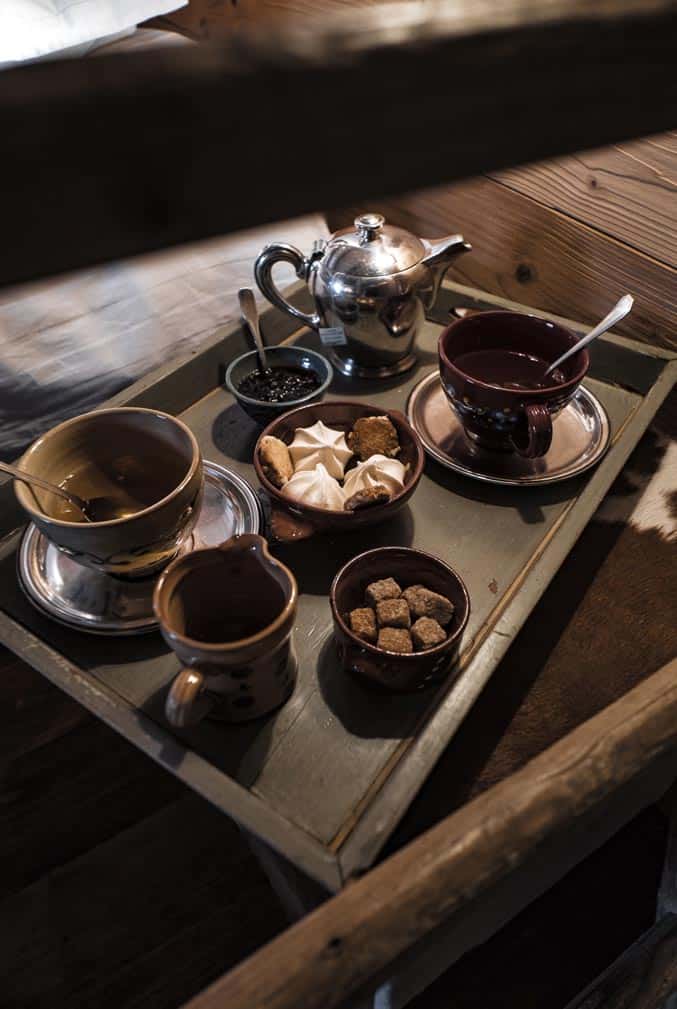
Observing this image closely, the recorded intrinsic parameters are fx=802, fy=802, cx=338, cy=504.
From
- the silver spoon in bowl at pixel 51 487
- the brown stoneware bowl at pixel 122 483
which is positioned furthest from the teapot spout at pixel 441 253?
the silver spoon in bowl at pixel 51 487

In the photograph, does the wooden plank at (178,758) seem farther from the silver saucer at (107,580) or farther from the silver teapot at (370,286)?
the silver teapot at (370,286)

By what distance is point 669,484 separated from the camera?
0.99 meters

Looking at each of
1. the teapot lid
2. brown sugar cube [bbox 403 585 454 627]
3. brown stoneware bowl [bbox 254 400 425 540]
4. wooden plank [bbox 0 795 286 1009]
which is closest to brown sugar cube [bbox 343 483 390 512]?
brown stoneware bowl [bbox 254 400 425 540]

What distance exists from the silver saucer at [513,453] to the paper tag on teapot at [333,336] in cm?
12

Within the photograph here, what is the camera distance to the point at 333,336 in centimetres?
104

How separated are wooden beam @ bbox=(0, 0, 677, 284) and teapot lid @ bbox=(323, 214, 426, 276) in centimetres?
79

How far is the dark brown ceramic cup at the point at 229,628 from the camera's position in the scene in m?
0.62

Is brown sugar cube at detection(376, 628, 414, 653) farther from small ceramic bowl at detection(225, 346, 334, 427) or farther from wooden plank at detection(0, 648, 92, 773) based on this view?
wooden plank at detection(0, 648, 92, 773)

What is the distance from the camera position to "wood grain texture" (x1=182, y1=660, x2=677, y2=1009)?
463mm

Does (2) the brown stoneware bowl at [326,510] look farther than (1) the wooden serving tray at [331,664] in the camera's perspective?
Yes

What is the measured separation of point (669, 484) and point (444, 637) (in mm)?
445

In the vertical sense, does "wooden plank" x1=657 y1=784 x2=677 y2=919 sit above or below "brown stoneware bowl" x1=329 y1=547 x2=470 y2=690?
below

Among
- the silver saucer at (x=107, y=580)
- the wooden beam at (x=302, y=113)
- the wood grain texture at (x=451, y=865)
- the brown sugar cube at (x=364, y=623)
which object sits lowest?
the silver saucer at (x=107, y=580)

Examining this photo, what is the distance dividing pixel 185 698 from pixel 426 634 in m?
0.22
